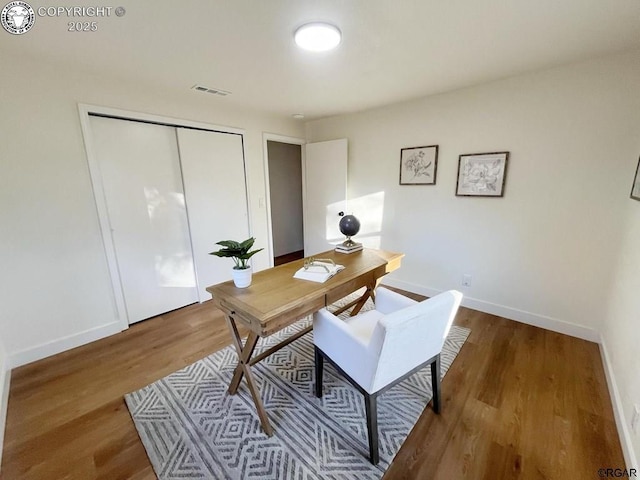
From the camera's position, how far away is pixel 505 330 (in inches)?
97.0

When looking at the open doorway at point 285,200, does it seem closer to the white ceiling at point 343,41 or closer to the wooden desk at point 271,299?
the white ceiling at point 343,41

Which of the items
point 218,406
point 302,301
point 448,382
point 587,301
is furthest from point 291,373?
point 587,301

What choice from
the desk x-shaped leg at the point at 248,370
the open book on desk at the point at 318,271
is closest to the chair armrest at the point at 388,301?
the open book on desk at the point at 318,271

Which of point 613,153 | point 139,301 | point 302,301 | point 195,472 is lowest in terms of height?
point 195,472

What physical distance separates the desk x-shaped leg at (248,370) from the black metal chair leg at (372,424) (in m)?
0.57

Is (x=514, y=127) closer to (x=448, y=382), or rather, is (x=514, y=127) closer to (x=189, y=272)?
(x=448, y=382)

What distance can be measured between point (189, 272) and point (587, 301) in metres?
3.93

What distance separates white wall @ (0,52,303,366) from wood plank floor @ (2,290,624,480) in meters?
0.29

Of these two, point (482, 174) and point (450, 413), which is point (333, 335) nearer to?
point (450, 413)

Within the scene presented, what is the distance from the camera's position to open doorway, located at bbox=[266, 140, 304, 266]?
15.5 feet

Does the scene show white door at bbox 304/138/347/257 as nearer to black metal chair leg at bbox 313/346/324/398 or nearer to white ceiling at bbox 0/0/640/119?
white ceiling at bbox 0/0/640/119

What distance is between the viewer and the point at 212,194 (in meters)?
3.09

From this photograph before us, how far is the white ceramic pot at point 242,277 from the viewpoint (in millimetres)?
1606

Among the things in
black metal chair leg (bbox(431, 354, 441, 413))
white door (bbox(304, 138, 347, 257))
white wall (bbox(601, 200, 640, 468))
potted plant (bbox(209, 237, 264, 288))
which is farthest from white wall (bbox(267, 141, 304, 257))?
white wall (bbox(601, 200, 640, 468))
